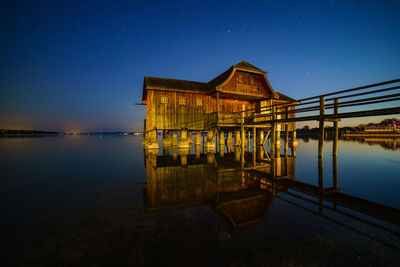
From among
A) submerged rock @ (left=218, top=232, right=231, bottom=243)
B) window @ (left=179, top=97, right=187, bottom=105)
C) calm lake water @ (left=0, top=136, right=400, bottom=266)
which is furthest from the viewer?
window @ (left=179, top=97, right=187, bottom=105)

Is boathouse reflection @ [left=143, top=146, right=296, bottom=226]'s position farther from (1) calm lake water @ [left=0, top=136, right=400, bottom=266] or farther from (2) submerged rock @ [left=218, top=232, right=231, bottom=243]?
(2) submerged rock @ [left=218, top=232, right=231, bottom=243]

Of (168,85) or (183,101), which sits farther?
(183,101)

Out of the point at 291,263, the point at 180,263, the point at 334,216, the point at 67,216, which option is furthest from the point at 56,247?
the point at 334,216

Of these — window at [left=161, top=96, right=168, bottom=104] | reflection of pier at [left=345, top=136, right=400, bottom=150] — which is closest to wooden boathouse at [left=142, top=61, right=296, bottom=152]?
window at [left=161, top=96, right=168, bottom=104]

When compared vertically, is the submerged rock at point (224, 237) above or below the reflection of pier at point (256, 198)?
above

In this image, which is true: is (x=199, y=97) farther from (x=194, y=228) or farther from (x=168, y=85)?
(x=194, y=228)

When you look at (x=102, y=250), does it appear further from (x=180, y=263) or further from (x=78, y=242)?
(x=180, y=263)

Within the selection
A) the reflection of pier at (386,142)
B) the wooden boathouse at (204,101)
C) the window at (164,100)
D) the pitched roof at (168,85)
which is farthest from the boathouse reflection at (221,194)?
the reflection of pier at (386,142)

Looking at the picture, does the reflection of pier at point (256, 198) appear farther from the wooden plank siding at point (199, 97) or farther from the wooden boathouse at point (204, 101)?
the wooden plank siding at point (199, 97)

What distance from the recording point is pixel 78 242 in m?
3.19

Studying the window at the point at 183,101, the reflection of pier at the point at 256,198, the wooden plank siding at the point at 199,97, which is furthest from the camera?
the window at the point at 183,101

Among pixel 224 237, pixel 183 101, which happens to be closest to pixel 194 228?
pixel 224 237

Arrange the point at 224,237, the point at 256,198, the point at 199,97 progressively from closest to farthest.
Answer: the point at 224,237
the point at 256,198
the point at 199,97

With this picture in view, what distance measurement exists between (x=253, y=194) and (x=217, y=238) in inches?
108
